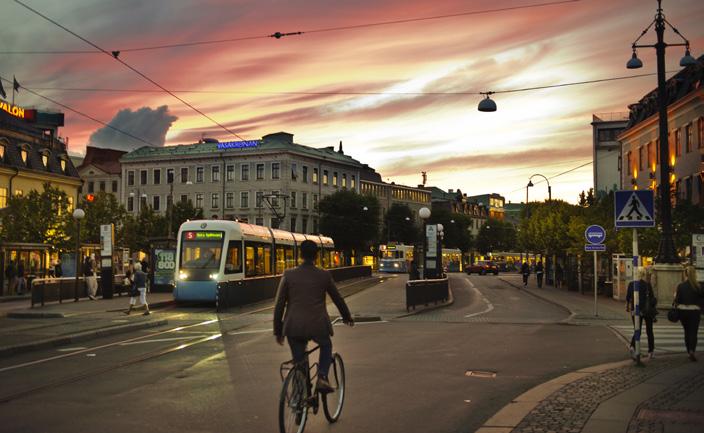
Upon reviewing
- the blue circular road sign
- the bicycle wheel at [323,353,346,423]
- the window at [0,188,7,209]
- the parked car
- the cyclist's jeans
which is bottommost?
the parked car

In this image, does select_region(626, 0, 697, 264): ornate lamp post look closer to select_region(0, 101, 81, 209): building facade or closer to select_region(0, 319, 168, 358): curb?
select_region(0, 319, 168, 358): curb

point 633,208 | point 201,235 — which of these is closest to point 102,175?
point 201,235

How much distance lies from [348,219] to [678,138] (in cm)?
5543

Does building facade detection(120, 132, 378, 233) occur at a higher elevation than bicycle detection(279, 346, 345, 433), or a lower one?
higher

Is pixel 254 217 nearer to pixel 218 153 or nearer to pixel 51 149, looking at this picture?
pixel 218 153

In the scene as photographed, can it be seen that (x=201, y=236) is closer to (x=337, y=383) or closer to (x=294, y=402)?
(x=337, y=383)

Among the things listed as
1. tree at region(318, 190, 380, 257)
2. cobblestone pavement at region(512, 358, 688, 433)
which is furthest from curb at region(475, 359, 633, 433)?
tree at region(318, 190, 380, 257)

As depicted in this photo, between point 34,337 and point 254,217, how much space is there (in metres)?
87.2

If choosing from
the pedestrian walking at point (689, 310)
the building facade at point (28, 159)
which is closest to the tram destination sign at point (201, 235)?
the pedestrian walking at point (689, 310)

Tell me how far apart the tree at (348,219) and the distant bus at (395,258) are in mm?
11857

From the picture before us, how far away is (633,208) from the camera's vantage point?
44.2 ft

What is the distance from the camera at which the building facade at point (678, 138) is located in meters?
44.2

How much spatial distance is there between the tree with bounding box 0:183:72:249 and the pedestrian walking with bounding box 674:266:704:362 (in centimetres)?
4086

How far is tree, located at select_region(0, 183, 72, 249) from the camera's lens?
46031 millimetres
